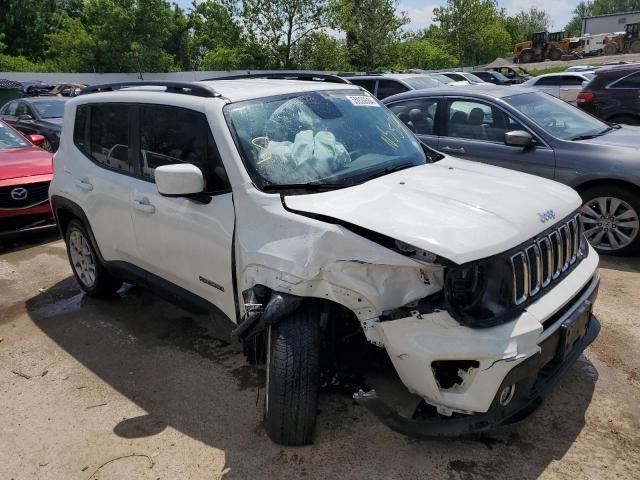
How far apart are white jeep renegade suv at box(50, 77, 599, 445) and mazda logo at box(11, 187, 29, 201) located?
335 cm

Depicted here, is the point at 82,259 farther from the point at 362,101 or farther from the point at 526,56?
the point at 526,56

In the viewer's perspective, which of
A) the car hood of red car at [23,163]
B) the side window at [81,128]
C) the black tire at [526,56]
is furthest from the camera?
the black tire at [526,56]

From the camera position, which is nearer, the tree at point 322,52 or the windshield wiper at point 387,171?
the windshield wiper at point 387,171

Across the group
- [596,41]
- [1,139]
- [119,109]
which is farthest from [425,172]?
[596,41]

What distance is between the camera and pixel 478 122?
249 inches

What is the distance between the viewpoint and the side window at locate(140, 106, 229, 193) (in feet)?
10.8

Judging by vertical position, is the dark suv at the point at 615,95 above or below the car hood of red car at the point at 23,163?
above

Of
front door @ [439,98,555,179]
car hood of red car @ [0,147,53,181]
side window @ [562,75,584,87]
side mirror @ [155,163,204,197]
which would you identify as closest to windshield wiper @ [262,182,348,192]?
side mirror @ [155,163,204,197]

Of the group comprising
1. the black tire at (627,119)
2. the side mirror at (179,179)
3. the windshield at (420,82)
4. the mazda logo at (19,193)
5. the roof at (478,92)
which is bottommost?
the mazda logo at (19,193)

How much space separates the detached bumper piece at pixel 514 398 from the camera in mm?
2520

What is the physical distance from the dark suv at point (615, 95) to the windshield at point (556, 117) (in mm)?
4557

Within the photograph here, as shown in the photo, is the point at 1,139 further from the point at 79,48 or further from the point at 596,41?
the point at 596,41

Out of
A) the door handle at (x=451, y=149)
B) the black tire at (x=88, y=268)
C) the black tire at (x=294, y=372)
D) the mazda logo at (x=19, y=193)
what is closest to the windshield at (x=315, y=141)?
the black tire at (x=294, y=372)

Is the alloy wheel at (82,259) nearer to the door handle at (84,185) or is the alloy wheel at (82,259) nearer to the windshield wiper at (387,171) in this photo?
the door handle at (84,185)
